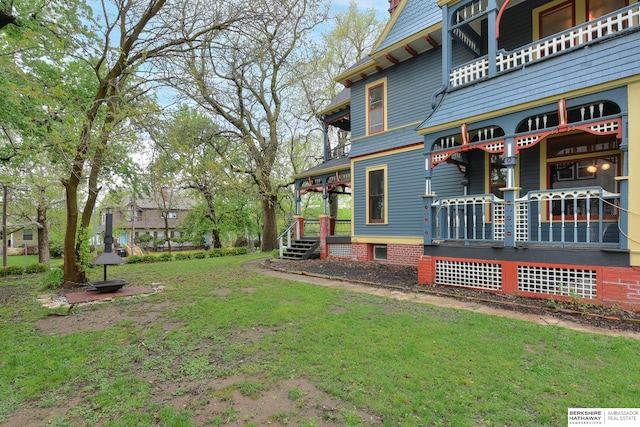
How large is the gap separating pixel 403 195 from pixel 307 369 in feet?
26.0

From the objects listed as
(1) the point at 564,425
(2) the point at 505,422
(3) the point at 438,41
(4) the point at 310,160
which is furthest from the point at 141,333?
(4) the point at 310,160

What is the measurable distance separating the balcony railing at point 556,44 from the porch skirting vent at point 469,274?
4262 millimetres

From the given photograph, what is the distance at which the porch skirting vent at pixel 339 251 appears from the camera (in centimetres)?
1205

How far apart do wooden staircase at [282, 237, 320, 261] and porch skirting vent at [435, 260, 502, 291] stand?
244 inches

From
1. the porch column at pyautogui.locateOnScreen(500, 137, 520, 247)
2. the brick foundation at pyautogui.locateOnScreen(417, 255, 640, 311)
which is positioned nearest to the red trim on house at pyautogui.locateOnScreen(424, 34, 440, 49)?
the porch column at pyautogui.locateOnScreen(500, 137, 520, 247)

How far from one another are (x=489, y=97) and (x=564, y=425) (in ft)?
20.9

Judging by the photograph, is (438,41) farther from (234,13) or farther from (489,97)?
(234,13)

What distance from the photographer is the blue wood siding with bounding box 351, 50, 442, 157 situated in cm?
981

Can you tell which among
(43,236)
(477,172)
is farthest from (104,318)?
(43,236)

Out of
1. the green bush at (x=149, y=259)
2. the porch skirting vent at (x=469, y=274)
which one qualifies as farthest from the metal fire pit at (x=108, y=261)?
the green bush at (x=149, y=259)

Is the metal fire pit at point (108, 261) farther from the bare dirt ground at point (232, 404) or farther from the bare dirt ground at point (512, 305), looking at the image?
the bare dirt ground at point (512, 305)

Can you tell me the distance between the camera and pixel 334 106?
44.5 ft

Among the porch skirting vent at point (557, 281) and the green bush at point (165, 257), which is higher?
the porch skirting vent at point (557, 281)

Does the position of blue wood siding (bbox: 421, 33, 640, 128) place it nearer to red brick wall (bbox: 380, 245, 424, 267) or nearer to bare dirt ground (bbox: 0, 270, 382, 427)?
red brick wall (bbox: 380, 245, 424, 267)
